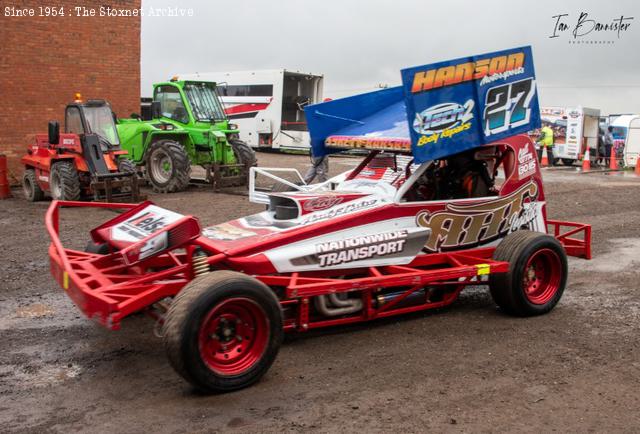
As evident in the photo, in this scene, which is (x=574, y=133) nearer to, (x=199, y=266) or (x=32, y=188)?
(x=32, y=188)

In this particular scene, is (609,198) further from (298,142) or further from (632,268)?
(298,142)

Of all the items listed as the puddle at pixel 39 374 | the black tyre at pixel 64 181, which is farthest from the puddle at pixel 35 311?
the black tyre at pixel 64 181

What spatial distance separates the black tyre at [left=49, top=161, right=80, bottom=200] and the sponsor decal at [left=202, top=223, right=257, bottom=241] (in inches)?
300

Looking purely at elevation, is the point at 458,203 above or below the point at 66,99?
below

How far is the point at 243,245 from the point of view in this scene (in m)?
4.82

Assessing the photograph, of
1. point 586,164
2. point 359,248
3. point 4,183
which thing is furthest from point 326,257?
point 586,164

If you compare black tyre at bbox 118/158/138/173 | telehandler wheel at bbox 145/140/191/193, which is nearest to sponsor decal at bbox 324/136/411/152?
black tyre at bbox 118/158/138/173

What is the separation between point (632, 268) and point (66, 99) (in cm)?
1394

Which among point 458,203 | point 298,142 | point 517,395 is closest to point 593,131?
Answer: point 298,142

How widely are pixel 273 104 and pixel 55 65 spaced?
10.8 m

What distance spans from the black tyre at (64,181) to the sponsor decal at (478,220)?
27.9 ft

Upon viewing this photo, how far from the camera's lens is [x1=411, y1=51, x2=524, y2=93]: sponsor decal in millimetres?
5301

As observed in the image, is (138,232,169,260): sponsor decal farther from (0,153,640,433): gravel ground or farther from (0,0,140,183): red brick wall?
(0,0,140,183): red brick wall

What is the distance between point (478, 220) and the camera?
5926 millimetres
